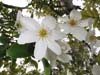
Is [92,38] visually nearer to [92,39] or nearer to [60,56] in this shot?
[92,39]

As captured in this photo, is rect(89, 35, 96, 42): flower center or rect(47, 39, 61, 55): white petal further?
rect(89, 35, 96, 42): flower center

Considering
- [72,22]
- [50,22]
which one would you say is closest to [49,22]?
[50,22]

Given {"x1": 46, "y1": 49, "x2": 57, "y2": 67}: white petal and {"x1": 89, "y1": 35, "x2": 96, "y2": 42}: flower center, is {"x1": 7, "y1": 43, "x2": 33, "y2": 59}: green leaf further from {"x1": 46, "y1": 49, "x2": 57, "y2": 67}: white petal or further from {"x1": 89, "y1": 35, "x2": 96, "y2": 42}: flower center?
{"x1": 89, "y1": 35, "x2": 96, "y2": 42}: flower center

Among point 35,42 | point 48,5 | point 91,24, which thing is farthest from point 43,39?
point 48,5

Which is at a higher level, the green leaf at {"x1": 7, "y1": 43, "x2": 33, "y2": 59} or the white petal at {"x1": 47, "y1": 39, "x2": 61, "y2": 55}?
the white petal at {"x1": 47, "y1": 39, "x2": 61, "y2": 55}

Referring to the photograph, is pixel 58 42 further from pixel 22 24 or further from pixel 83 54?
pixel 83 54

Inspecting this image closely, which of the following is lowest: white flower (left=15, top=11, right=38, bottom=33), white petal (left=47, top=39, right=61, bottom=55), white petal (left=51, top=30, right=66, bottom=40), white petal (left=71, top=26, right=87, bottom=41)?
white petal (left=47, top=39, right=61, bottom=55)

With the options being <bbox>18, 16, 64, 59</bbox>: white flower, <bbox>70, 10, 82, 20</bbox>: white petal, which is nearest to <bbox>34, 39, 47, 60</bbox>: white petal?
<bbox>18, 16, 64, 59</bbox>: white flower
